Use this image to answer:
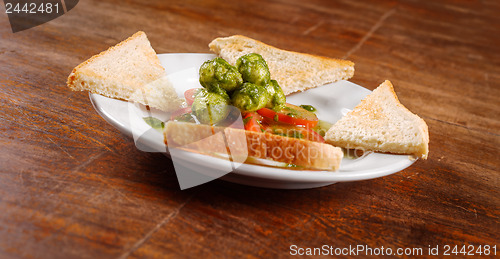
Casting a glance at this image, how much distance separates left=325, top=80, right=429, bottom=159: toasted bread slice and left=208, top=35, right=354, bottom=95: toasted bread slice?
0.33m

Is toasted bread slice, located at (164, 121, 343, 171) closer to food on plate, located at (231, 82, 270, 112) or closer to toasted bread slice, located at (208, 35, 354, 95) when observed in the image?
food on plate, located at (231, 82, 270, 112)

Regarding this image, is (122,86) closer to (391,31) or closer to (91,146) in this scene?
(91,146)

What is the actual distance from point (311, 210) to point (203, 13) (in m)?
2.13

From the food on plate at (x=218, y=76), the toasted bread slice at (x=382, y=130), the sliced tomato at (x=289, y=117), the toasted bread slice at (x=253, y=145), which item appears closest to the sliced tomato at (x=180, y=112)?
the food on plate at (x=218, y=76)

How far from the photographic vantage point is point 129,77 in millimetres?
1783

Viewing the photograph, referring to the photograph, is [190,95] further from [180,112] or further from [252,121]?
[252,121]

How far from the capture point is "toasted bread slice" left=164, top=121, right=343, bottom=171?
52.2 inches

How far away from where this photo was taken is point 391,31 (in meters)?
3.52

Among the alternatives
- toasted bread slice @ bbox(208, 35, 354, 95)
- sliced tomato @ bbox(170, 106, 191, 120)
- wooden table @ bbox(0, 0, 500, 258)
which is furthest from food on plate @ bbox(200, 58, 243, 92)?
toasted bread slice @ bbox(208, 35, 354, 95)

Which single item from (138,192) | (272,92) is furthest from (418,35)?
(138,192)

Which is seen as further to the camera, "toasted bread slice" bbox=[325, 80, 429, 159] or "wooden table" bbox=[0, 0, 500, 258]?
"toasted bread slice" bbox=[325, 80, 429, 159]

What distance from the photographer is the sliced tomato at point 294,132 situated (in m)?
1.64

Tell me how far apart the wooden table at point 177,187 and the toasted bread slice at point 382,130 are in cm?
16

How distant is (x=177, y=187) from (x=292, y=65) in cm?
101
